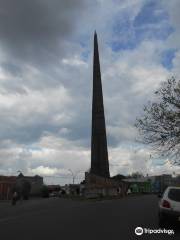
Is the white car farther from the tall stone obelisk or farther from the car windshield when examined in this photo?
the tall stone obelisk

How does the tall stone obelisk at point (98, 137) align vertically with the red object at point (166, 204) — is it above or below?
above

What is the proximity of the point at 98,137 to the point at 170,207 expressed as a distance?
83.4m

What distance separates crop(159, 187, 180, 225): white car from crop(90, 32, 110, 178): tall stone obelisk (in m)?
81.8

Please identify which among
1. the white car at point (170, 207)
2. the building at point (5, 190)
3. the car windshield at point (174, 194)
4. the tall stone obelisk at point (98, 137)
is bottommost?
the white car at point (170, 207)

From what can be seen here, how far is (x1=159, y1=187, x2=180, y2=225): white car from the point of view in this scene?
1681 centimetres

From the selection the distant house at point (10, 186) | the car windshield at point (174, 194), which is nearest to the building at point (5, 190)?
the distant house at point (10, 186)

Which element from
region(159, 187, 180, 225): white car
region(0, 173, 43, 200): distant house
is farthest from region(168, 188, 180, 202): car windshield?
region(0, 173, 43, 200): distant house

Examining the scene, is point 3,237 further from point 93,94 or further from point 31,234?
point 93,94

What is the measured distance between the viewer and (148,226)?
17906 millimetres

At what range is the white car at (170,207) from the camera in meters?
16.8

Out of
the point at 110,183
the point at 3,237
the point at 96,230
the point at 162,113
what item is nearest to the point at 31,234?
the point at 3,237

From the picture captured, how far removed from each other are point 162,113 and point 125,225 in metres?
15.0

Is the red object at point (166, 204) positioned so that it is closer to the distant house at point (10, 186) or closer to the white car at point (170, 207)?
the white car at point (170, 207)

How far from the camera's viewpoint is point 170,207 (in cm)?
1705
